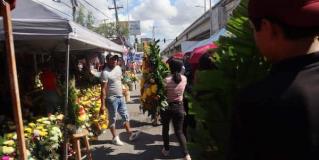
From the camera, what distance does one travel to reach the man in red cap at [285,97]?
1275mm

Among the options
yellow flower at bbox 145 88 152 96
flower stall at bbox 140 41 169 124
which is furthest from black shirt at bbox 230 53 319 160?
yellow flower at bbox 145 88 152 96

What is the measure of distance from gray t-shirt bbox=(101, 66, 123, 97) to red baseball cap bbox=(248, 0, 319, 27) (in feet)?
24.9

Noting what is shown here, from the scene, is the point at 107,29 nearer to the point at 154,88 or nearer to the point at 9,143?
the point at 154,88

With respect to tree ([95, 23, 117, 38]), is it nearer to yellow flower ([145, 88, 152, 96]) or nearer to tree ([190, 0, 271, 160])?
yellow flower ([145, 88, 152, 96])

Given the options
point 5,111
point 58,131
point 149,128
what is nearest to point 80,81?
point 149,128

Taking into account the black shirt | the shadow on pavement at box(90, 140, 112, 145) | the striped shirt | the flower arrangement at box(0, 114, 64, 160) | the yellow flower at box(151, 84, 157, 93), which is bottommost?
the shadow on pavement at box(90, 140, 112, 145)

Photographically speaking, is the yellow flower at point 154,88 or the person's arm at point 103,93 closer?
the person's arm at point 103,93

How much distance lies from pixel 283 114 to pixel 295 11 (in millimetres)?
305

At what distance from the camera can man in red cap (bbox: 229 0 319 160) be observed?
1.28m

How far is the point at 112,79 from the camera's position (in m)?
8.88

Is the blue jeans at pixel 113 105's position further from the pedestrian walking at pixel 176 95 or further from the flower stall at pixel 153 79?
the pedestrian walking at pixel 176 95

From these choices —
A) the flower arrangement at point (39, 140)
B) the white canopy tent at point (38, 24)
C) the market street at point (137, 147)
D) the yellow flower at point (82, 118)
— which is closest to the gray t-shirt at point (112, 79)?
the market street at point (137, 147)

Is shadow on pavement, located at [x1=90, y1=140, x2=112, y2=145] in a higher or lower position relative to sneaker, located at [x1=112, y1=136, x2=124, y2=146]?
lower

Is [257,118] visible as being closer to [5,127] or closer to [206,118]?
[206,118]
